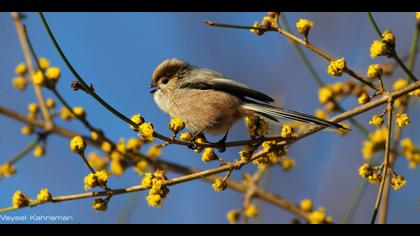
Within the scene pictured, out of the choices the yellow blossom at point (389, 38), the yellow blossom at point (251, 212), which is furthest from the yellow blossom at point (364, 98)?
the yellow blossom at point (251, 212)

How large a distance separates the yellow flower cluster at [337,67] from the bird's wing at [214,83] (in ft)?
1.97

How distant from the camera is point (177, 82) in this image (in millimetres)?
3709

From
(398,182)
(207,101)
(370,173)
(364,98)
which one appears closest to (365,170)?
(370,173)

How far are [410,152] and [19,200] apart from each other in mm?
2371

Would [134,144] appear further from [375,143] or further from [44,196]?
[375,143]

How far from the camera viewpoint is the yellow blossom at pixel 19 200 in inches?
99.6

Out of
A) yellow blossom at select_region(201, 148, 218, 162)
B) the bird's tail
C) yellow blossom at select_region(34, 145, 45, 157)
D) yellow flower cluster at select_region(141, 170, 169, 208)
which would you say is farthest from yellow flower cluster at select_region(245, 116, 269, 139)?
yellow blossom at select_region(34, 145, 45, 157)

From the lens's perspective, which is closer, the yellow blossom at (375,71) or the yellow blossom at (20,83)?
the yellow blossom at (375,71)

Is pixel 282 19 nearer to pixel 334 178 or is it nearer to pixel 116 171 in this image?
pixel 116 171

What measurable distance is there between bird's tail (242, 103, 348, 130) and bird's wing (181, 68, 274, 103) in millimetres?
66

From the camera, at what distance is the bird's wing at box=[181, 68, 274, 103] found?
319 cm

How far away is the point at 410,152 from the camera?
3.29 meters

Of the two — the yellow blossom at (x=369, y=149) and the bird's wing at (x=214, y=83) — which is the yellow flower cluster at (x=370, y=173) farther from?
the yellow blossom at (x=369, y=149)
